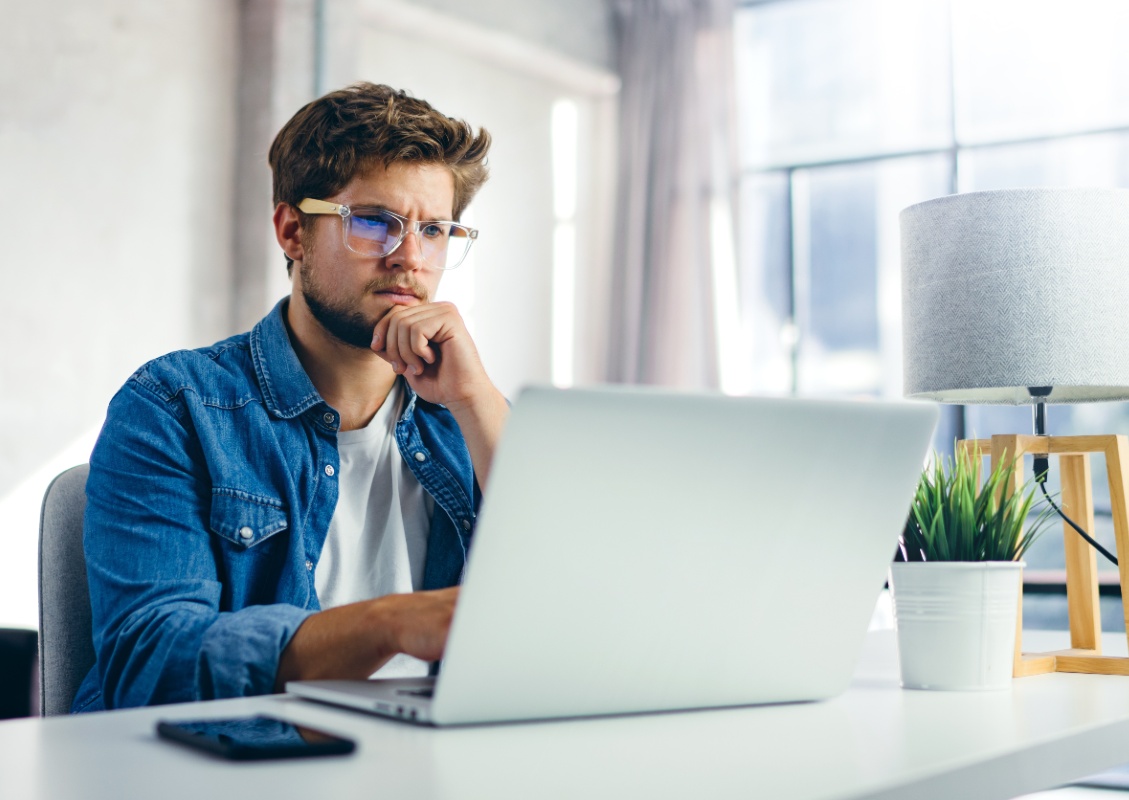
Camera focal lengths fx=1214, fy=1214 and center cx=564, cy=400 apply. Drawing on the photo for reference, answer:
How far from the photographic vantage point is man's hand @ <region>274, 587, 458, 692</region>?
0.83 metres

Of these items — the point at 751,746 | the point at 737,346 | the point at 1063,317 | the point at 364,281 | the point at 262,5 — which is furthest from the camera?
the point at 737,346

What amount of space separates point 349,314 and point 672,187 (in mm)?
3688

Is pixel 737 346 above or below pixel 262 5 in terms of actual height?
below

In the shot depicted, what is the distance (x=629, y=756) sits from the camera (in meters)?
0.66

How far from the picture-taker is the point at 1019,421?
4.29m

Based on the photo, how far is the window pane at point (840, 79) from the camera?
452 cm

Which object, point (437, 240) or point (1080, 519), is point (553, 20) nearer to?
point (437, 240)

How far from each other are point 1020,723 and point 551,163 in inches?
170

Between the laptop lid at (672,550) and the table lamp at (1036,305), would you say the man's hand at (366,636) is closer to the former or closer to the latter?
the laptop lid at (672,550)

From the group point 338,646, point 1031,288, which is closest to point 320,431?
point 338,646

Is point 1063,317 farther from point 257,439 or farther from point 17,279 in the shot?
point 17,279

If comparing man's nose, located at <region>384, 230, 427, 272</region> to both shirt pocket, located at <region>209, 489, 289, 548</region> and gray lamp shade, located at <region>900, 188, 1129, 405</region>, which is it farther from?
gray lamp shade, located at <region>900, 188, 1129, 405</region>

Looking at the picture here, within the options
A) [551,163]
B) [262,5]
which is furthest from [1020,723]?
[551,163]

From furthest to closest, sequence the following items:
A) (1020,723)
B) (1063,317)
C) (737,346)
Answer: (737,346) → (1063,317) → (1020,723)
